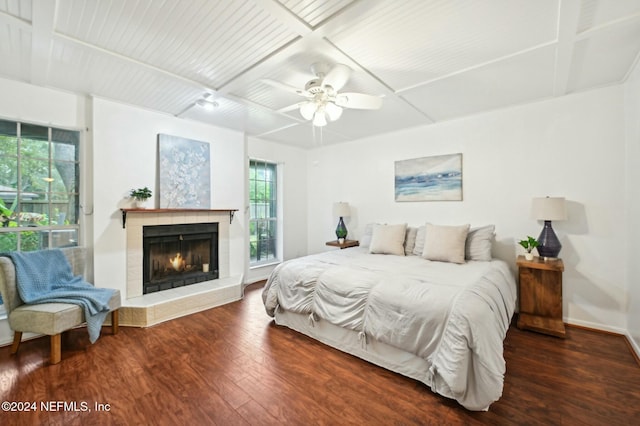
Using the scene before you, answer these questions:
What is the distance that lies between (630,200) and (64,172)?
5.90 metres

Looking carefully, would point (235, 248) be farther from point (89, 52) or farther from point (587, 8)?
point (587, 8)

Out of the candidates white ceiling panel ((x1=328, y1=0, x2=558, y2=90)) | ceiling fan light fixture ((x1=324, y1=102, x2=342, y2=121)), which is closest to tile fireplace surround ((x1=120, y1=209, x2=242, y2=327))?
ceiling fan light fixture ((x1=324, y1=102, x2=342, y2=121))

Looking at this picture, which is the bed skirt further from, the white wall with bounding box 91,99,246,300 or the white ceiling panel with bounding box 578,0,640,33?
the white ceiling panel with bounding box 578,0,640,33

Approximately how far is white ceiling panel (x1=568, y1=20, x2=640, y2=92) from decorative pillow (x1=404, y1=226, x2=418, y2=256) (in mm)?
2272

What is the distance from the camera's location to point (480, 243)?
3.19m

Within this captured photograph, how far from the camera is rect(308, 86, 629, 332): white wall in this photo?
9.00 feet

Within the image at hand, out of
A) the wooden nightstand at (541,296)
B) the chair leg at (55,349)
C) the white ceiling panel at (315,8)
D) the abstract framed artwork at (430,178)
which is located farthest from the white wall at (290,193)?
the wooden nightstand at (541,296)

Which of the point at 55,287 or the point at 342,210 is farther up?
the point at 342,210

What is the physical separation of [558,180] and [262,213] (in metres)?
4.30

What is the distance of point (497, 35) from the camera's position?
1918 mm

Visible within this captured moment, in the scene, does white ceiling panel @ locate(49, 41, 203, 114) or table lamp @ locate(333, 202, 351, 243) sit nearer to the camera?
white ceiling panel @ locate(49, 41, 203, 114)

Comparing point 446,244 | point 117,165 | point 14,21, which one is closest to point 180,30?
point 14,21

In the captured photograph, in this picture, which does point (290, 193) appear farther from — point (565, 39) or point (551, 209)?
point (565, 39)

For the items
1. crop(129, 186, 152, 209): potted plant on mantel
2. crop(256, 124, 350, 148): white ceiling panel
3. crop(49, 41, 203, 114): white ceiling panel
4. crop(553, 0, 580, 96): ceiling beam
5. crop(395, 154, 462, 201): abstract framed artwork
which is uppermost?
crop(256, 124, 350, 148): white ceiling panel
